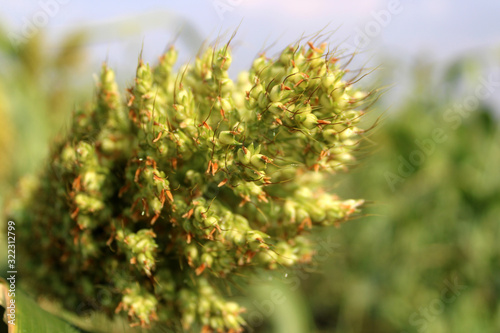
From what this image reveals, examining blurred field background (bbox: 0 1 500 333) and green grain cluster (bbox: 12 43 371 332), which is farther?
blurred field background (bbox: 0 1 500 333)

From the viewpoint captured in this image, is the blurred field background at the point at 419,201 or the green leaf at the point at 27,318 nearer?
the green leaf at the point at 27,318

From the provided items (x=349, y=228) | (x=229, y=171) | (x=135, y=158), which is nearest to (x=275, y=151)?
(x=229, y=171)

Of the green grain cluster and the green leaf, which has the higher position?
the green grain cluster

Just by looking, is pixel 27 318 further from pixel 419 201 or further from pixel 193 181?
pixel 419 201

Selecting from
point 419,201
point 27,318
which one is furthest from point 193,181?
A: point 419,201

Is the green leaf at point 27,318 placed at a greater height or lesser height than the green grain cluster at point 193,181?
lesser
